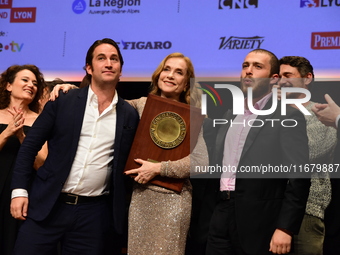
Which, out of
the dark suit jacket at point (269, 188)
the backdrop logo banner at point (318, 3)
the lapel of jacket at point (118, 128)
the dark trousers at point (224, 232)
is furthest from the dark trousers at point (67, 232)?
the backdrop logo banner at point (318, 3)

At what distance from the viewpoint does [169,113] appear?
295 centimetres

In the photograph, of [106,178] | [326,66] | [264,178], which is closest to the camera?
[264,178]

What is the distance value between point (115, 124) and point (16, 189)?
712 mm

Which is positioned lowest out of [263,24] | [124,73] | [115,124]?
[115,124]

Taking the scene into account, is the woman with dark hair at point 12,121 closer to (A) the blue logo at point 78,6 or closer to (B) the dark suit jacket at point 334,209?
(A) the blue logo at point 78,6

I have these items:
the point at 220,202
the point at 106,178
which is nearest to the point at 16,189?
the point at 106,178

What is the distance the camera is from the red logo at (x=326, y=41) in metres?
3.95

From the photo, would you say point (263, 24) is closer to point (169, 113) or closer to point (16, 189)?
point (169, 113)

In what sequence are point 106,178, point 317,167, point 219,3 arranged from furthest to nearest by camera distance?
point 219,3 < point 317,167 < point 106,178

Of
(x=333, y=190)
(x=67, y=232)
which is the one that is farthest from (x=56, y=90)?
(x=333, y=190)

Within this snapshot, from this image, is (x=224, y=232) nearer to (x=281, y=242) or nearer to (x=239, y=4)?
(x=281, y=242)

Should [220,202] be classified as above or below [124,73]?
below

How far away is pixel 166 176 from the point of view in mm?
2844

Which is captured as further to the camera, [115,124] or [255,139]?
[115,124]
